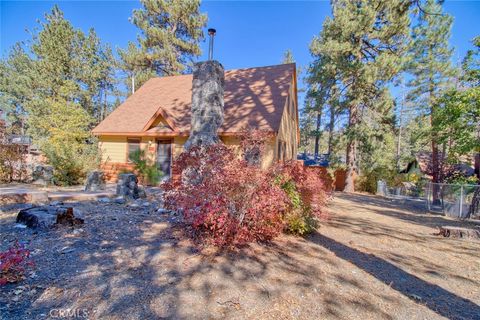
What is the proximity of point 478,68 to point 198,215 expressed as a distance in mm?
9731

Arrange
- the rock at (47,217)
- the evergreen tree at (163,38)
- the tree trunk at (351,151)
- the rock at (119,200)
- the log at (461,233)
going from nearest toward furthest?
the rock at (47,217) → the log at (461,233) → the rock at (119,200) → the tree trunk at (351,151) → the evergreen tree at (163,38)

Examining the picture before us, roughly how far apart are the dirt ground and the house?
608cm

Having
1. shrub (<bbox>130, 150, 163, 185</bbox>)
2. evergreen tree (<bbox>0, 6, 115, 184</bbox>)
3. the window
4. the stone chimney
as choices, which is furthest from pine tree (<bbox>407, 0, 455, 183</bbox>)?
evergreen tree (<bbox>0, 6, 115, 184</bbox>)

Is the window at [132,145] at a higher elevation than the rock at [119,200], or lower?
higher

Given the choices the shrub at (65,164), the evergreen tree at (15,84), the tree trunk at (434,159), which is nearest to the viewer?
the shrub at (65,164)

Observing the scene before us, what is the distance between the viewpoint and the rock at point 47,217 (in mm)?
4239

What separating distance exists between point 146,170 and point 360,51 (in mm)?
13680

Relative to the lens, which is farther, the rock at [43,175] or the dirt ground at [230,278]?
the rock at [43,175]

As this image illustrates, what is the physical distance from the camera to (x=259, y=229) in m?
4.18

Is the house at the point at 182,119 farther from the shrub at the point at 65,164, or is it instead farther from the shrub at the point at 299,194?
the shrub at the point at 299,194

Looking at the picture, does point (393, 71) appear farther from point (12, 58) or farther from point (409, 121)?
point (12, 58)

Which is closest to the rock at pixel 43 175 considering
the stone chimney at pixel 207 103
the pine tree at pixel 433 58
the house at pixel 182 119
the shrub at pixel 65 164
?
the shrub at pixel 65 164

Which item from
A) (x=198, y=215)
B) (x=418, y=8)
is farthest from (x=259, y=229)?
(x=418, y=8)

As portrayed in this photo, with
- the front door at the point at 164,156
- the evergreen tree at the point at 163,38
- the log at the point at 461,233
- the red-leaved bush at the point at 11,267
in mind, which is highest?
the evergreen tree at the point at 163,38
